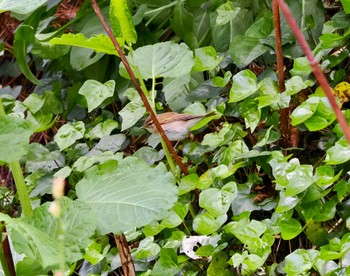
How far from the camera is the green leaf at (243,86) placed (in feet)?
4.86

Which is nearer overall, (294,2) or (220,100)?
(220,100)

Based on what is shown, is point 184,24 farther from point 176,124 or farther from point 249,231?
point 249,231

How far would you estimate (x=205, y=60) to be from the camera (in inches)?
63.8

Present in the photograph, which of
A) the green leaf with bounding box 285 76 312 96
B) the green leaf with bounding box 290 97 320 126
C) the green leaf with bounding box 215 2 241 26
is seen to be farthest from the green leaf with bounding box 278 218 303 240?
the green leaf with bounding box 215 2 241 26

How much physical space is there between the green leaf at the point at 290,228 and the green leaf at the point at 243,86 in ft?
1.18

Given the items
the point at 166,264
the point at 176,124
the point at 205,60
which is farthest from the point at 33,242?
the point at 205,60

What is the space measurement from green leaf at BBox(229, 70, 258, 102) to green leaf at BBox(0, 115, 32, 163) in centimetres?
63

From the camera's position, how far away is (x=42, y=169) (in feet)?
6.04

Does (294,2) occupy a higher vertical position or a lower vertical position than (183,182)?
higher

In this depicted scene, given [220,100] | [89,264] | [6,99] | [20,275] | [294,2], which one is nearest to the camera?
[20,275]

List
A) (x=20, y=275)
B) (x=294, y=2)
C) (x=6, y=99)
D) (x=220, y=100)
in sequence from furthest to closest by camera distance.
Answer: (x=6, y=99)
(x=294, y=2)
(x=220, y=100)
(x=20, y=275)

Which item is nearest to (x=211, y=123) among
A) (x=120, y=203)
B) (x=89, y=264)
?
(x=89, y=264)

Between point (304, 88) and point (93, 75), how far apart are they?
31.7 inches

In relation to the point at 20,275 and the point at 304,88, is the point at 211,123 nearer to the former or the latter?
the point at 304,88
